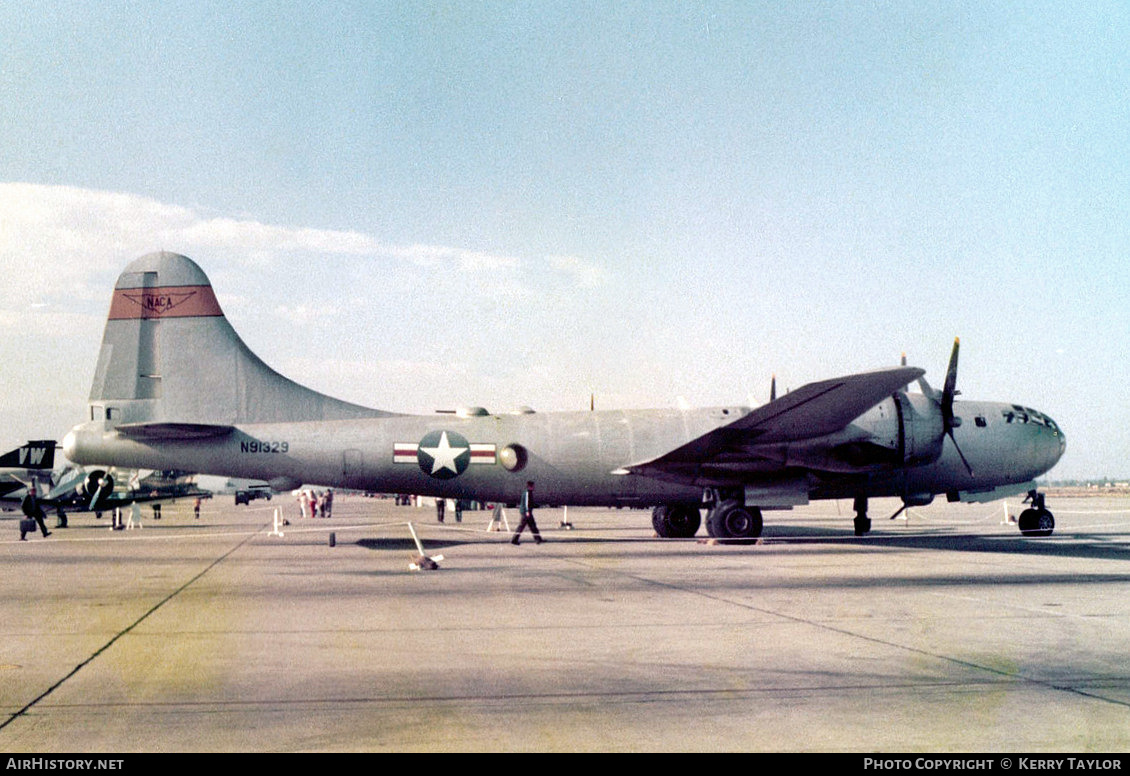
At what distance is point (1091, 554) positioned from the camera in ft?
77.6

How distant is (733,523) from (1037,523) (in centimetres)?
1144

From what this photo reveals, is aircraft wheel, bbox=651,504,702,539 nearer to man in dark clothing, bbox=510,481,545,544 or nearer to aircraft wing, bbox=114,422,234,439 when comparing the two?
man in dark clothing, bbox=510,481,545,544

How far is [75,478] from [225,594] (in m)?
38.3

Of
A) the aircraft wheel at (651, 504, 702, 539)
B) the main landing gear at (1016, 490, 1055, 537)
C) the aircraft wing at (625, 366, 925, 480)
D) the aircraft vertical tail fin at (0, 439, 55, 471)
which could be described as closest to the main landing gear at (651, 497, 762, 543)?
the aircraft wing at (625, 366, 925, 480)

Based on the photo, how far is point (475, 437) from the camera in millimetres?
27203

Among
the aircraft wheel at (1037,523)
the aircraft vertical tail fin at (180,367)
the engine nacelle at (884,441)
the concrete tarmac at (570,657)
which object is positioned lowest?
the concrete tarmac at (570,657)

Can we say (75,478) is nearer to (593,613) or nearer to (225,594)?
(225,594)

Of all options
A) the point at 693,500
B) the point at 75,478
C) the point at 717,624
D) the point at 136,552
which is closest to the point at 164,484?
the point at 75,478

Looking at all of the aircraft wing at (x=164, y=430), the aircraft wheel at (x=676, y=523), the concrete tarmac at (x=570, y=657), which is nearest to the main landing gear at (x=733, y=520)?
the aircraft wheel at (x=676, y=523)

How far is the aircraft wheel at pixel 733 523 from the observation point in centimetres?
2747

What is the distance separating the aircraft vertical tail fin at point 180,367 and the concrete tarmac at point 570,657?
228 inches

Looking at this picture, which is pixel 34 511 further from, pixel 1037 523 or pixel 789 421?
pixel 1037 523

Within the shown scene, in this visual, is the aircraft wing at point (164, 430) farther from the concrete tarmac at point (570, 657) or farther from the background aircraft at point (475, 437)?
the concrete tarmac at point (570, 657)

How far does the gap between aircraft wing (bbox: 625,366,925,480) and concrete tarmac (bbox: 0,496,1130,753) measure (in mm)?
4779
